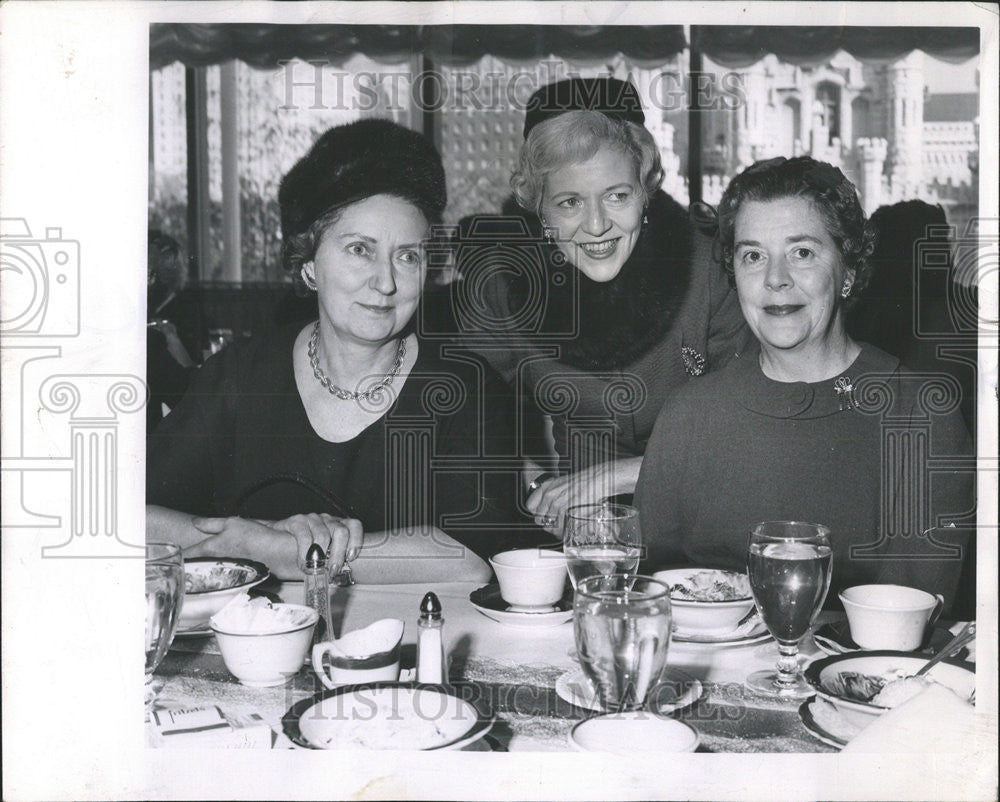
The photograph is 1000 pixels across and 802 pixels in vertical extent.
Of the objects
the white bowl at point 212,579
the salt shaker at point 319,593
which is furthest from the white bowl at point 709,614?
the white bowl at point 212,579

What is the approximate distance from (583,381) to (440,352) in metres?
0.19

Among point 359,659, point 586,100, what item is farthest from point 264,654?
point 586,100

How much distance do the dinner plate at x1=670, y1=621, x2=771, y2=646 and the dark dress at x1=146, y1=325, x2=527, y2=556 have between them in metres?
0.36

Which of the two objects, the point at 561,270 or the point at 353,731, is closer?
the point at 353,731

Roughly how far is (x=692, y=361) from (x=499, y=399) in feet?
0.87

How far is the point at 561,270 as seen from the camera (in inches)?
46.6

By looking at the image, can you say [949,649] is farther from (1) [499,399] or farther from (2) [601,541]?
(1) [499,399]

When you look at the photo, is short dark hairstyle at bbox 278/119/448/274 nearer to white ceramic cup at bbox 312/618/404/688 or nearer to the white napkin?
white ceramic cup at bbox 312/618/404/688

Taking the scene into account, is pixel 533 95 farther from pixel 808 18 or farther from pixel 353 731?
pixel 353 731

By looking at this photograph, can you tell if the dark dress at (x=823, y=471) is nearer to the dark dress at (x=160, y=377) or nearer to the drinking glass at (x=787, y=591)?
the drinking glass at (x=787, y=591)

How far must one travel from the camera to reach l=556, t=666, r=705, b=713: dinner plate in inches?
29.6

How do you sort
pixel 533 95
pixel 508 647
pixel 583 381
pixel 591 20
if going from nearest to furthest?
pixel 508 647
pixel 591 20
pixel 533 95
pixel 583 381

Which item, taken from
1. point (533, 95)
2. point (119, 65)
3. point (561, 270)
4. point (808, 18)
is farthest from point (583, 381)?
point (119, 65)

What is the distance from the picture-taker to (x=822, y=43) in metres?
1.05
